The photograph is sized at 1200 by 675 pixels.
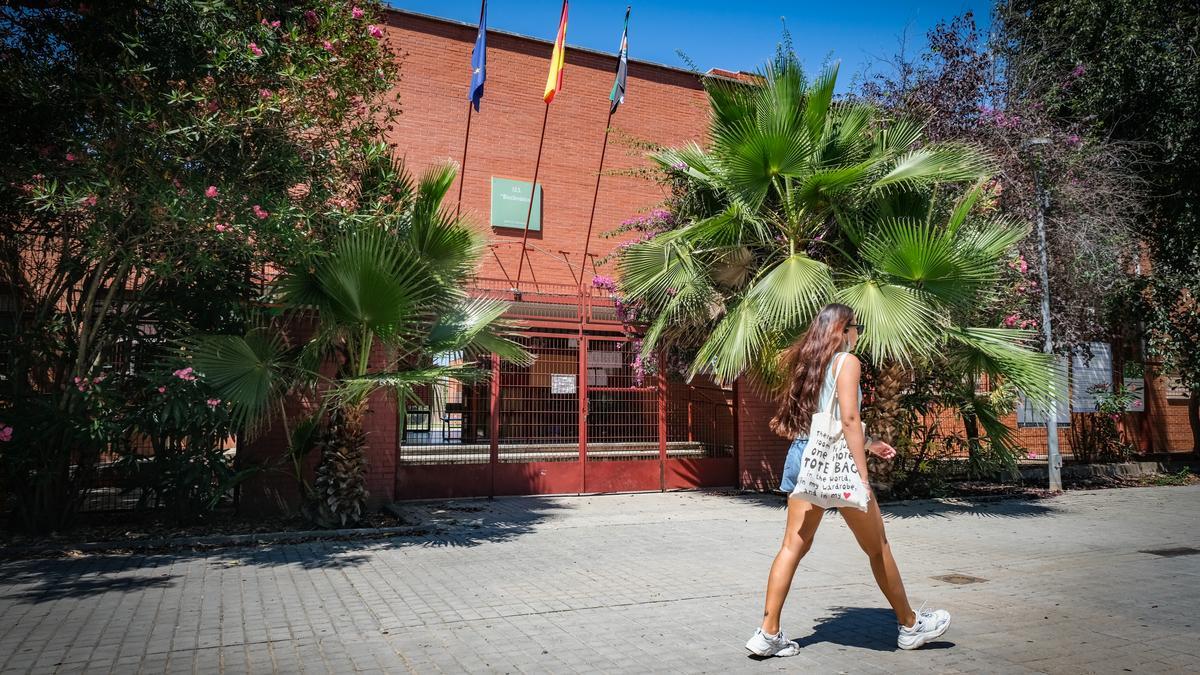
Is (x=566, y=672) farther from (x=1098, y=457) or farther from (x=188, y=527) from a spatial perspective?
(x=1098, y=457)

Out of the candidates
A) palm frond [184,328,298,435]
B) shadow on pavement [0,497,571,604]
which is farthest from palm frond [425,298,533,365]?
shadow on pavement [0,497,571,604]

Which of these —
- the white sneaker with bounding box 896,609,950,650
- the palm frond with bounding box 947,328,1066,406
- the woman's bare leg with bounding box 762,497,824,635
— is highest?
the palm frond with bounding box 947,328,1066,406

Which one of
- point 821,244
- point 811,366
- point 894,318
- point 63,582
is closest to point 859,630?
point 811,366

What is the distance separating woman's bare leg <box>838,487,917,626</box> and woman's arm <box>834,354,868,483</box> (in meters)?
0.21

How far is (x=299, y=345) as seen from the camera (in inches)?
357

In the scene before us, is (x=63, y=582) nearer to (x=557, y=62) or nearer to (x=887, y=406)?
(x=887, y=406)

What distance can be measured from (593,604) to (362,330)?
3.96 m

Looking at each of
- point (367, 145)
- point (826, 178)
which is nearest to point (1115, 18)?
point (826, 178)

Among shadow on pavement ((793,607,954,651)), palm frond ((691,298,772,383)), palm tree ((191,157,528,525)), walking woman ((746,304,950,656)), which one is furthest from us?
palm frond ((691,298,772,383))

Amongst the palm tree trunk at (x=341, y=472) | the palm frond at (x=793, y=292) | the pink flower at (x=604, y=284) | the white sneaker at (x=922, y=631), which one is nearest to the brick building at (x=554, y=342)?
the pink flower at (x=604, y=284)

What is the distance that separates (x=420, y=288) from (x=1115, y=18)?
14.7m

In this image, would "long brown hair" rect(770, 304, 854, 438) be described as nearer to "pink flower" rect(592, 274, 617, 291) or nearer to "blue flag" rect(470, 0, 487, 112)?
"pink flower" rect(592, 274, 617, 291)

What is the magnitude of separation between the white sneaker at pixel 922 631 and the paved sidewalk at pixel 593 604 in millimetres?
88

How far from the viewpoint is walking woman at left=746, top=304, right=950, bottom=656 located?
406 centimetres
